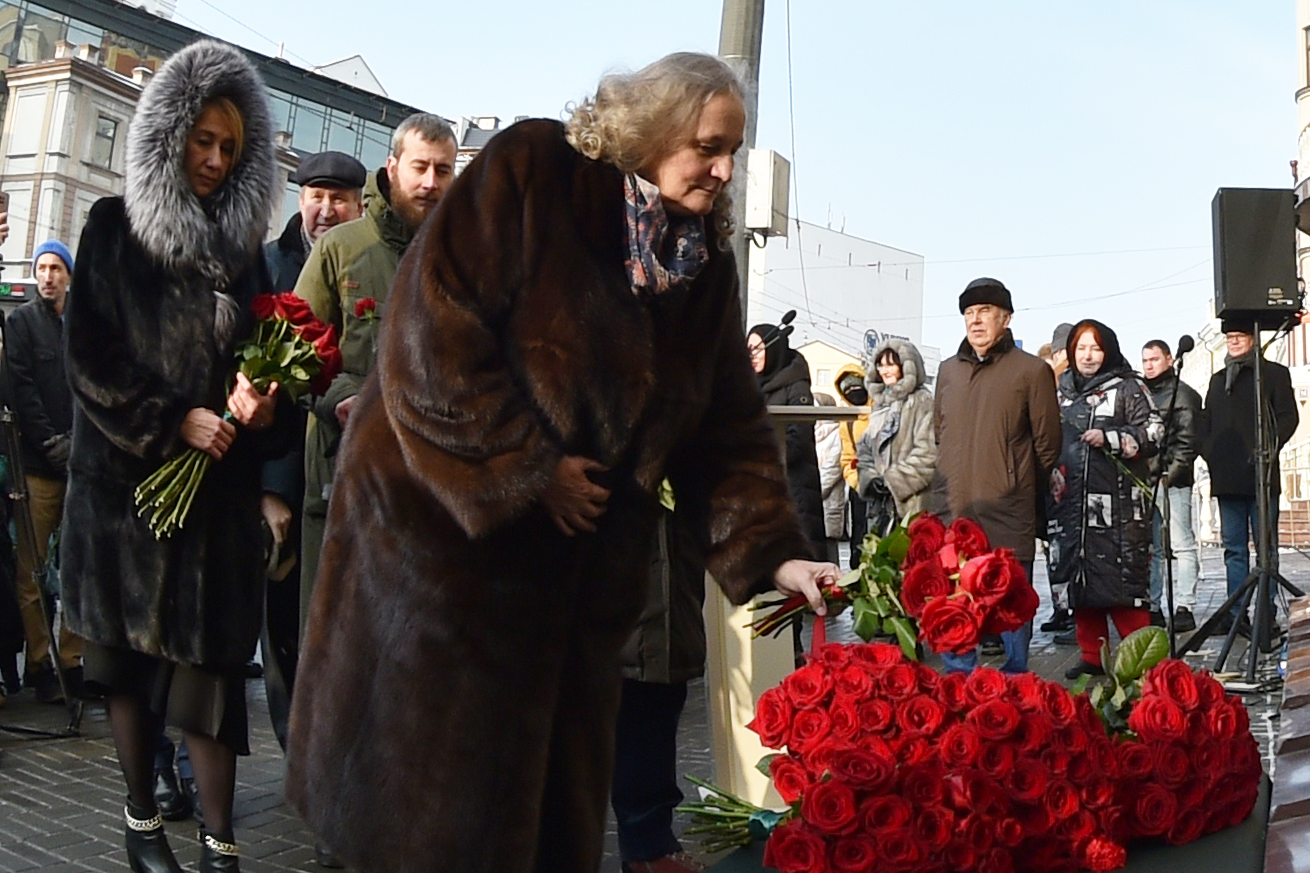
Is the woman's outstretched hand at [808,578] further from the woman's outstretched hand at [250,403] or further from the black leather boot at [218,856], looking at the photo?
the black leather boot at [218,856]

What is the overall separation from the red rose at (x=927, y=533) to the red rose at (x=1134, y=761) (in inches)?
21.3

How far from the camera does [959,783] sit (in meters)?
2.51

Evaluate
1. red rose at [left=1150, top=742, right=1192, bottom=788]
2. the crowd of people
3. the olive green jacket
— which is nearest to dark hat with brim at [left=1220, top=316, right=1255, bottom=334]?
the crowd of people

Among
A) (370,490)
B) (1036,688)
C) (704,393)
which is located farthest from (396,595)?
(1036,688)

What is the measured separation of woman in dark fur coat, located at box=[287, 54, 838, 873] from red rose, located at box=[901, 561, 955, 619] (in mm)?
503

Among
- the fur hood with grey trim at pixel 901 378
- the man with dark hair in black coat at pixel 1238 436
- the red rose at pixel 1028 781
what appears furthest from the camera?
the man with dark hair in black coat at pixel 1238 436

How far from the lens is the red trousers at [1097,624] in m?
6.93

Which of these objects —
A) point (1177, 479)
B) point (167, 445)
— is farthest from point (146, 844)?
point (1177, 479)

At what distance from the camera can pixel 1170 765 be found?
2.69m

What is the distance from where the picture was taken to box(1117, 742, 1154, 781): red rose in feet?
8.82

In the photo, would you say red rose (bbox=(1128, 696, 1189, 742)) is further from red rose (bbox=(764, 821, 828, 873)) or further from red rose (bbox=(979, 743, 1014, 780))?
red rose (bbox=(764, 821, 828, 873))

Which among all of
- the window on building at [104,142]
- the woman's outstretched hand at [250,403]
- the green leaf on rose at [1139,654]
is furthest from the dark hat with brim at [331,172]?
the window on building at [104,142]

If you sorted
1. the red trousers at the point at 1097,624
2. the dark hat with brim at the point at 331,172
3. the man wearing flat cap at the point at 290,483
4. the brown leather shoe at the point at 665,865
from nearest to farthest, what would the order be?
the brown leather shoe at the point at 665,865
the man wearing flat cap at the point at 290,483
the dark hat with brim at the point at 331,172
the red trousers at the point at 1097,624

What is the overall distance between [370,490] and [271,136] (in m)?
1.59
